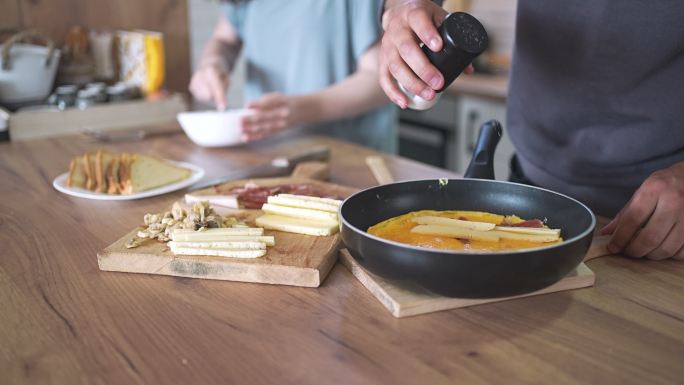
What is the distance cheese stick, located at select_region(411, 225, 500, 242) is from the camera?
81 centimetres

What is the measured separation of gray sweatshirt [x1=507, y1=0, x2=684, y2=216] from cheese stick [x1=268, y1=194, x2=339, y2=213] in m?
0.55

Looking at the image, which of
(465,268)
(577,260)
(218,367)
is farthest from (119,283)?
(577,260)

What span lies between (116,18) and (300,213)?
169 centimetres

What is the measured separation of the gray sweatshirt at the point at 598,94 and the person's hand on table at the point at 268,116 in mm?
585

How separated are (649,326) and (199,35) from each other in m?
3.50

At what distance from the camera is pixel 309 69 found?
1.91 meters

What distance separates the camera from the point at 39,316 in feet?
2.48

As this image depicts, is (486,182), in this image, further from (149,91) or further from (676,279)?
(149,91)

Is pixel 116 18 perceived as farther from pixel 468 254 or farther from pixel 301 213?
pixel 468 254

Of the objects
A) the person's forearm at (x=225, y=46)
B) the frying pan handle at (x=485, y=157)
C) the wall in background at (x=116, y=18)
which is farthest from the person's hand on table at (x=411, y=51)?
the wall in background at (x=116, y=18)

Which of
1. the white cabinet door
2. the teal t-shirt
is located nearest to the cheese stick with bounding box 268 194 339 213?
the teal t-shirt

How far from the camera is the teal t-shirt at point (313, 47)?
5.96 feet

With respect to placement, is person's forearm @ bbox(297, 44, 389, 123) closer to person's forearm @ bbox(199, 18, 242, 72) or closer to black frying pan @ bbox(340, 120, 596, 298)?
person's forearm @ bbox(199, 18, 242, 72)

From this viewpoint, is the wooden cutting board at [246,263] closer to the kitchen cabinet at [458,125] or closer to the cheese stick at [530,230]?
the cheese stick at [530,230]
